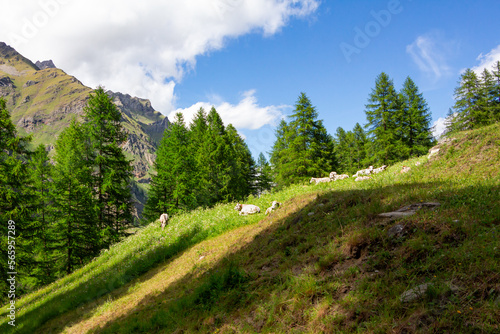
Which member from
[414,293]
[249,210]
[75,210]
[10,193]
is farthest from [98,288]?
[414,293]

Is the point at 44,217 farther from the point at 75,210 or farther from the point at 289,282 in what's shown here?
the point at 289,282

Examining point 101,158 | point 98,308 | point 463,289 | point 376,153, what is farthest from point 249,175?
point 463,289

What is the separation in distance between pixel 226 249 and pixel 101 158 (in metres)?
17.9

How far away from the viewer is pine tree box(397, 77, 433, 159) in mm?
32031

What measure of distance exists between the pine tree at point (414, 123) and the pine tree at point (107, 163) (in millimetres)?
34136

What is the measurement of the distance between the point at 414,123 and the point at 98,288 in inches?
1492

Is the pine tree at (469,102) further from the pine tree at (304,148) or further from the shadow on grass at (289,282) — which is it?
the shadow on grass at (289,282)

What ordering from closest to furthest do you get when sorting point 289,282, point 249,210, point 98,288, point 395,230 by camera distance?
point 289,282 → point 395,230 → point 98,288 → point 249,210

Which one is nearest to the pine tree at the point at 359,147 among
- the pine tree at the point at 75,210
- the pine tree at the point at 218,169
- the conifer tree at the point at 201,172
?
the pine tree at the point at 218,169

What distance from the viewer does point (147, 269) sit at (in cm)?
1245

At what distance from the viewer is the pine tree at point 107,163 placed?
22.0 metres

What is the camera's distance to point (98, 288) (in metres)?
11.4

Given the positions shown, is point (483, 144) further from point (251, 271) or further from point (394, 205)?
point (251, 271)

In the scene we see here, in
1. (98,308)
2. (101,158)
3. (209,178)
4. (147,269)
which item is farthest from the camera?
(209,178)
